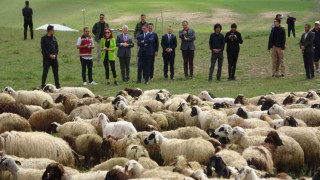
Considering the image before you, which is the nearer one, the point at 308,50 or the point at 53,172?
the point at 53,172

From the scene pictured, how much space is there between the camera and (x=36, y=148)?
1202cm

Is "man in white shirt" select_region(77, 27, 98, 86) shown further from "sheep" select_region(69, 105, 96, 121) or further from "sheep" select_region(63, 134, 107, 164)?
"sheep" select_region(63, 134, 107, 164)

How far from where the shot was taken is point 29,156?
12.0 metres

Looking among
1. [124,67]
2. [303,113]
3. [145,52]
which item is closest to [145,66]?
[145,52]

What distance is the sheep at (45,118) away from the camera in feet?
51.3

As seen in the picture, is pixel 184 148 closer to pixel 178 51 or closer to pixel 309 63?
pixel 309 63

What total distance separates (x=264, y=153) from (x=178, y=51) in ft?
80.3

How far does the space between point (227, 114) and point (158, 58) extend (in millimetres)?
16964

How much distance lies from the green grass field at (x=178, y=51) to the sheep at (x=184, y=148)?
366 inches

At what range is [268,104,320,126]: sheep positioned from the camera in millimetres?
14523

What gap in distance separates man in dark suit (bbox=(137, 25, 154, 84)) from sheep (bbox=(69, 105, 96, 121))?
312 inches

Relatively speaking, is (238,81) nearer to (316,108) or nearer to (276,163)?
(316,108)

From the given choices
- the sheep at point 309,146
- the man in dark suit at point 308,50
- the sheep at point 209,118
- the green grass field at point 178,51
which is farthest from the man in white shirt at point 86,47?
the sheep at point 309,146

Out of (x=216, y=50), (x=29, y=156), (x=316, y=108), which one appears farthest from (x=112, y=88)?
(x=29, y=156)
